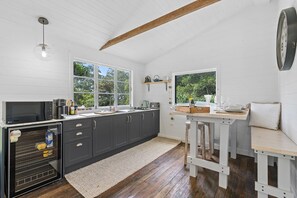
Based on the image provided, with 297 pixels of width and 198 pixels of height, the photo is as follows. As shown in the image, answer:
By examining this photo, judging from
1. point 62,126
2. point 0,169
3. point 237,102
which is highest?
point 237,102

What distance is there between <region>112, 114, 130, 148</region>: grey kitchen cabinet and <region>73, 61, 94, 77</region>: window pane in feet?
4.05

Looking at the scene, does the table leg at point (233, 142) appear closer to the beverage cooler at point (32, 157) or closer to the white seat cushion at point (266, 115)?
the white seat cushion at point (266, 115)

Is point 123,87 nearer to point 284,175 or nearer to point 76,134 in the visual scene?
point 76,134

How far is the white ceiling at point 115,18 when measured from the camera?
7.10 ft

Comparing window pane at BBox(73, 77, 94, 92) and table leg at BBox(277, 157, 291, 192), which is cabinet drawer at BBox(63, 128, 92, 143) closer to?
window pane at BBox(73, 77, 94, 92)

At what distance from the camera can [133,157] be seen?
2.87 m

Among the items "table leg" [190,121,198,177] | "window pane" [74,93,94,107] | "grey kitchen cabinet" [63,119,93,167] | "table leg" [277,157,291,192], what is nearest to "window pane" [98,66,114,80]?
"window pane" [74,93,94,107]

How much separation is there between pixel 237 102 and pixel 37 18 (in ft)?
13.3

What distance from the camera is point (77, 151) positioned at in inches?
93.2

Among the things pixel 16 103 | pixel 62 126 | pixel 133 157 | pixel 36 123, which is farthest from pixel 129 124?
pixel 16 103

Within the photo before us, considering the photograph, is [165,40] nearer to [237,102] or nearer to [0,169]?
[237,102]

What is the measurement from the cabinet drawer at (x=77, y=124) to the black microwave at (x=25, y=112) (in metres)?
0.25

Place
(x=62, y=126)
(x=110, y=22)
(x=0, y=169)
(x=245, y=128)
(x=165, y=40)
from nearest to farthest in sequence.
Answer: (x=0, y=169)
(x=62, y=126)
(x=110, y=22)
(x=245, y=128)
(x=165, y=40)

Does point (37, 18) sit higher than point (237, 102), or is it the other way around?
point (37, 18)
